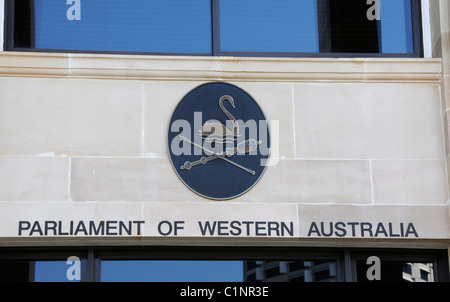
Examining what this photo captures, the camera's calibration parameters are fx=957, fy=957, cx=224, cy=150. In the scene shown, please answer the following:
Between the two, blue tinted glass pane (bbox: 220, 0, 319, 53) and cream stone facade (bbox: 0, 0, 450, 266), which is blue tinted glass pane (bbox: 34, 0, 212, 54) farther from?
cream stone facade (bbox: 0, 0, 450, 266)

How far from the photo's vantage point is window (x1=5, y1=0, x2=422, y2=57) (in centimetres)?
1102

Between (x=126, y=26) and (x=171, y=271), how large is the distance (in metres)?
2.90

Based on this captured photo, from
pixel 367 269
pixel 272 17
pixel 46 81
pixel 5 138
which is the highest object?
pixel 272 17

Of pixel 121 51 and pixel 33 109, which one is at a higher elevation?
pixel 121 51

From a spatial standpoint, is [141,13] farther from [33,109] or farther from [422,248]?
[422,248]

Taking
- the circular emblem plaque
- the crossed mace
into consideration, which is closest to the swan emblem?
the circular emblem plaque

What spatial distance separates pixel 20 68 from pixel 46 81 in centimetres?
31

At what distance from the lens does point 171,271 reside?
10.4 meters

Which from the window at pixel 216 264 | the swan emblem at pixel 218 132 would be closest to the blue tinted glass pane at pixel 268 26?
the swan emblem at pixel 218 132

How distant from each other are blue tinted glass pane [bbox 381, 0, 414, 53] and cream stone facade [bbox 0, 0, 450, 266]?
0.52 meters

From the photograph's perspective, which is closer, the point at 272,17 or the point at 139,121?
the point at 139,121

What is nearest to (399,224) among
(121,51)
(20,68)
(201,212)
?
(201,212)

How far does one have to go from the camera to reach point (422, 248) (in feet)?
34.6

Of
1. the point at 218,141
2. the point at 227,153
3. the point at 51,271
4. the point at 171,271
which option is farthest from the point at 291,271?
the point at 51,271
